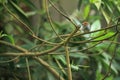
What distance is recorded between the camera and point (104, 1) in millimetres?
981

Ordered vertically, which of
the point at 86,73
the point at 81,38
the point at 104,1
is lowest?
the point at 86,73

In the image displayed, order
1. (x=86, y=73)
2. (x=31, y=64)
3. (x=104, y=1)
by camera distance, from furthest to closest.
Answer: (x=86, y=73) → (x=31, y=64) → (x=104, y=1)

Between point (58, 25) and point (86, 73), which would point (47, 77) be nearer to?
point (86, 73)

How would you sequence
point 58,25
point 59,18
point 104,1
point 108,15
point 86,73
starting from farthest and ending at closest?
Result: point 59,18 → point 58,25 → point 86,73 → point 108,15 → point 104,1

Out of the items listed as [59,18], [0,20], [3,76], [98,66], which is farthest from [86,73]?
[59,18]

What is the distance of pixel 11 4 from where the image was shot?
1.02 m

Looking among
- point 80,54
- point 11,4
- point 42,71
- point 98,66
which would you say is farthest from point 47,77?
point 11,4

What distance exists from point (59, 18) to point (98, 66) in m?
0.75

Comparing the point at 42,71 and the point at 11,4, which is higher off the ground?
the point at 11,4

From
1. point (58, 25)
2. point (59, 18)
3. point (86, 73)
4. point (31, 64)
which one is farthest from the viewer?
point (59, 18)

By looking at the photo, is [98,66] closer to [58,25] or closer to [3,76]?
[58,25]

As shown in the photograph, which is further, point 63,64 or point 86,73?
point 86,73

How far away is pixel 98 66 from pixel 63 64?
9.5 inches

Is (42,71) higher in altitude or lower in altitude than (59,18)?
lower
